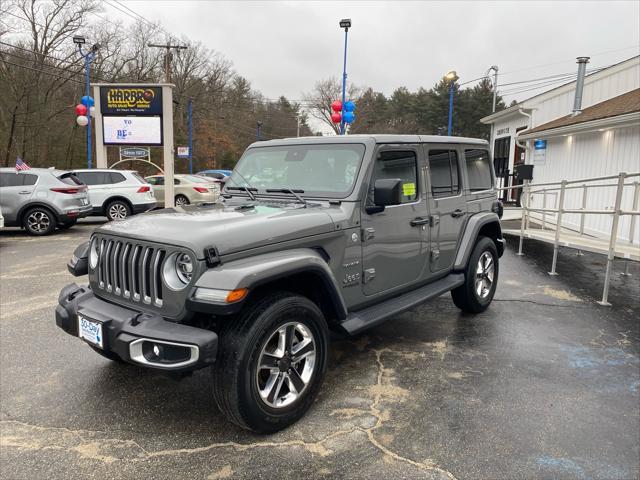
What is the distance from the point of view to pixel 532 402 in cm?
338

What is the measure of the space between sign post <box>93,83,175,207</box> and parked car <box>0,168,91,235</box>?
4845 millimetres

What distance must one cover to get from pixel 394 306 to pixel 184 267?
1.88m

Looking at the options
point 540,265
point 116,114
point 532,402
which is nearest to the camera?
point 532,402

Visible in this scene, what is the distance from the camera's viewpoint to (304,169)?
393 cm

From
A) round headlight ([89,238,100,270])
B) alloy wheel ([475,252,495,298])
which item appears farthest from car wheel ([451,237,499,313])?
round headlight ([89,238,100,270])

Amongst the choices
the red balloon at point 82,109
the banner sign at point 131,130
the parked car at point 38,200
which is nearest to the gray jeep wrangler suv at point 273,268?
the parked car at point 38,200

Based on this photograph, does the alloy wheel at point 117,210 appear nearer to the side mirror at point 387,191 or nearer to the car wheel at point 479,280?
the car wheel at point 479,280

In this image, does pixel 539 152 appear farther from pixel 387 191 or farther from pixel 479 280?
pixel 387 191

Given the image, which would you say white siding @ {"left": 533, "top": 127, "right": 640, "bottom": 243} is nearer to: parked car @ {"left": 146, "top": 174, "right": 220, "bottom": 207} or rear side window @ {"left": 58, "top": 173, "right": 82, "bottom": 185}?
parked car @ {"left": 146, "top": 174, "right": 220, "bottom": 207}

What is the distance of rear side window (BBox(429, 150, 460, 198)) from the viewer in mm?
4461

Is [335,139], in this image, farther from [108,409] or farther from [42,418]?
[42,418]

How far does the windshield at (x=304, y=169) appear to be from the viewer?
12.1 ft

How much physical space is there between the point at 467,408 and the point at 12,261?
26.9 feet

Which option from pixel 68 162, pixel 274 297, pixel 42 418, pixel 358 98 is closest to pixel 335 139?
pixel 274 297
